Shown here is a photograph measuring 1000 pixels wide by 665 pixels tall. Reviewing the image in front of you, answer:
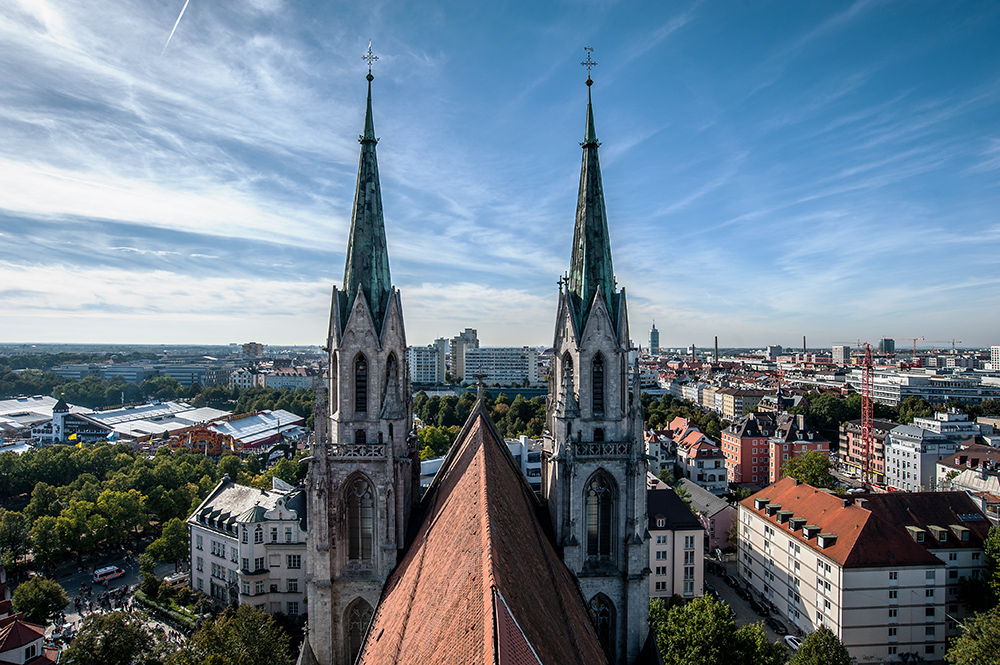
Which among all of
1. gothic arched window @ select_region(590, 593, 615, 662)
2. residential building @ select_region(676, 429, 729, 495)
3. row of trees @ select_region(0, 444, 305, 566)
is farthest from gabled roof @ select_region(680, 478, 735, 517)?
row of trees @ select_region(0, 444, 305, 566)

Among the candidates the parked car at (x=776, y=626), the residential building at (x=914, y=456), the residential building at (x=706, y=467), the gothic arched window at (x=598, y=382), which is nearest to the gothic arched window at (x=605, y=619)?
the gothic arched window at (x=598, y=382)

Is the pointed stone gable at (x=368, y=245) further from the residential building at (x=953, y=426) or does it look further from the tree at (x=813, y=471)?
the residential building at (x=953, y=426)

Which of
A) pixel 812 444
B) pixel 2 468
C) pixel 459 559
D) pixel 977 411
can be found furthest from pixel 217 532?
pixel 977 411

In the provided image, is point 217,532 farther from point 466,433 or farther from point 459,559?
point 459,559

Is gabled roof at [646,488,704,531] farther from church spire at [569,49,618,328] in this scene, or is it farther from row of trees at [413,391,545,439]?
row of trees at [413,391,545,439]

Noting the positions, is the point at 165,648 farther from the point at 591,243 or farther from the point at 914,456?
the point at 914,456

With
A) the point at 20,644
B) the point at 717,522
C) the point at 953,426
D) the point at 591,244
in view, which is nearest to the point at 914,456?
the point at 953,426
